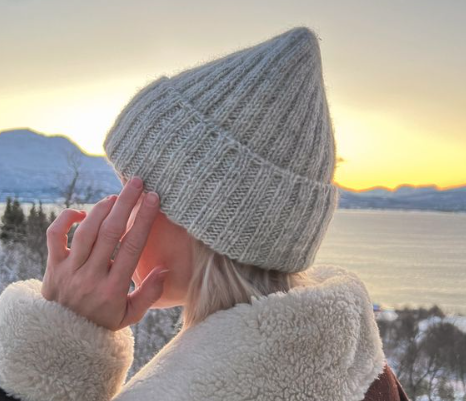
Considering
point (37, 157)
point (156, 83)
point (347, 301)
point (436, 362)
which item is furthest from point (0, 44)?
point (436, 362)

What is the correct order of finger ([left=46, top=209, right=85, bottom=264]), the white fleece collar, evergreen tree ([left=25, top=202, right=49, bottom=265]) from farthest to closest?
evergreen tree ([left=25, top=202, right=49, bottom=265]) < finger ([left=46, top=209, right=85, bottom=264]) < the white fleece collar

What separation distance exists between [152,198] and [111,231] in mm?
67

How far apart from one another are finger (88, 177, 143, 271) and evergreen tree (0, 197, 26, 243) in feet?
21.7

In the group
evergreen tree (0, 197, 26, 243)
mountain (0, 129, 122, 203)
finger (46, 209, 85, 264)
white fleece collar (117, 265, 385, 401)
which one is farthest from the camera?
evergreen tree (0, 197, 26, 243)

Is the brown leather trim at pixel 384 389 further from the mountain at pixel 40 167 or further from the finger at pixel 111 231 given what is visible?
the mountain at pixel 40 167

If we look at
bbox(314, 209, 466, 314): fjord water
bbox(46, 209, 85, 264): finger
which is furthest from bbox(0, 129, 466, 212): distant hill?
bbox(46, 209, 85, 264): finger

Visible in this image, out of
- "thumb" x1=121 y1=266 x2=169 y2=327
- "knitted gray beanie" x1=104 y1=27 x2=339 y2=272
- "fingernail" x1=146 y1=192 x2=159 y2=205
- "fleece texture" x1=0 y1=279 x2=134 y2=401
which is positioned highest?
"knitted gray beanie" x1=104 y1=27 x2=339 y2=272

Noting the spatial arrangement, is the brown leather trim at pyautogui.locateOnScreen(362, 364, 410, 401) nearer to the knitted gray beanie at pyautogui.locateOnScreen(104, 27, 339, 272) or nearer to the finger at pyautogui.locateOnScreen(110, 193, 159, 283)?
the knitted gray beanie at pyautogui.locateOnScreen(104, 27, 339, 272)

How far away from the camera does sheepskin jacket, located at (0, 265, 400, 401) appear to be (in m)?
0.61

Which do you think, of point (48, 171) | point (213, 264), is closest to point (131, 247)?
point (213, 264)

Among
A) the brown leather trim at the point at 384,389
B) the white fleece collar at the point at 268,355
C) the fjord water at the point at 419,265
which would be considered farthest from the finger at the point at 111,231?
the fjord water at the point at 419,265

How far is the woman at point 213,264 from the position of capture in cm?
62

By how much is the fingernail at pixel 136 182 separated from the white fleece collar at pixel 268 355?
0.19 metres

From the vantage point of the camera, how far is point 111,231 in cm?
69
